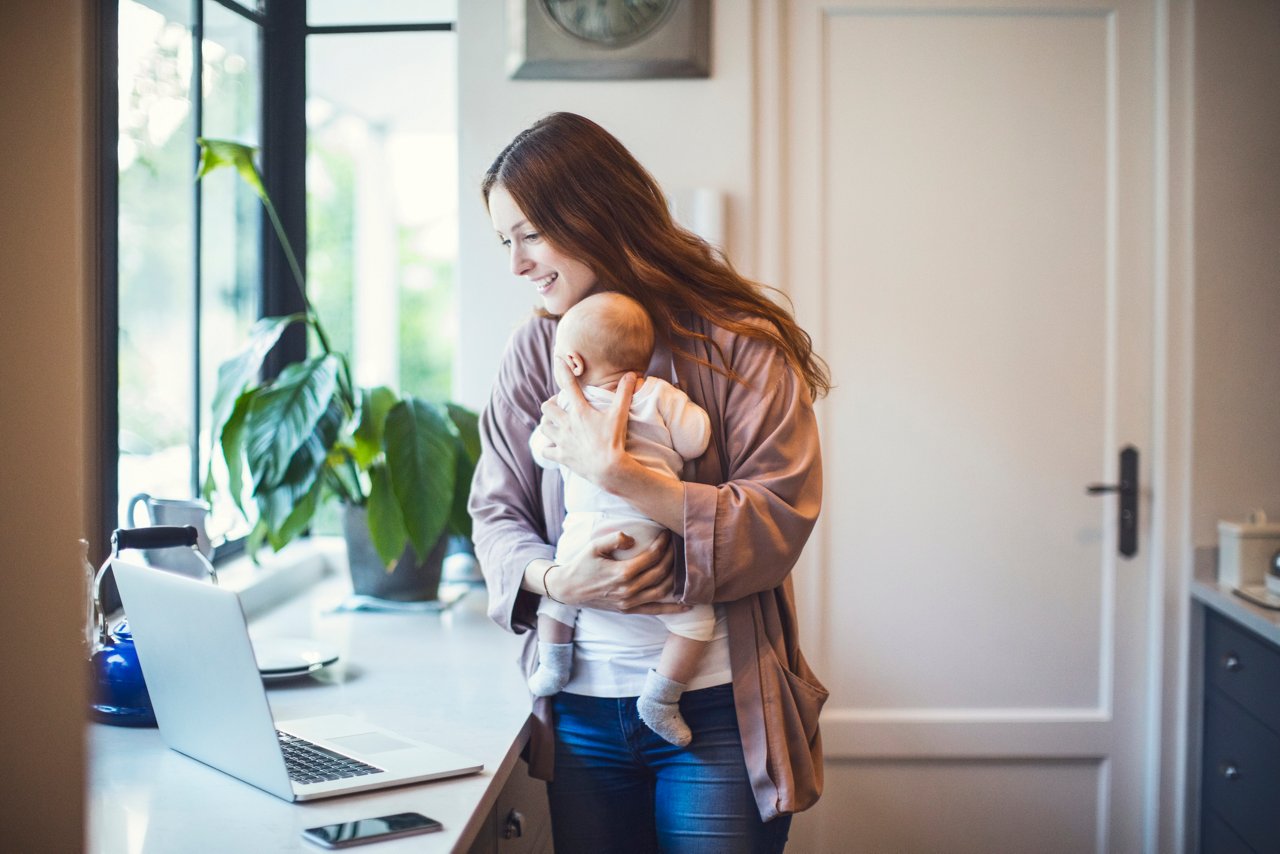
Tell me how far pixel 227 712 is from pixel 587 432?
→ 1.77 ft

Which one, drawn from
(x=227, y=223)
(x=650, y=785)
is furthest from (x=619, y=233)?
(x=227, y=223)

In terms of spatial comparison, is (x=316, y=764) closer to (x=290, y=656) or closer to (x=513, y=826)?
(x=513, y=826)

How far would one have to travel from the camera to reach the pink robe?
1386 millimetres

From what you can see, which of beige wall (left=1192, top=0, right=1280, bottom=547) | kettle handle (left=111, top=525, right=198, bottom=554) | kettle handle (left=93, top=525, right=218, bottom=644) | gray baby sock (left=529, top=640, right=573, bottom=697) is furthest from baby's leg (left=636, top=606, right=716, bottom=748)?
beige wall (left=1192, top=0, right=1280, bottom=547)

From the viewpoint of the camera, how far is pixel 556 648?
4.80 ft

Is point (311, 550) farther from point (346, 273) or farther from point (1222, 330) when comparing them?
point (1222, 330)

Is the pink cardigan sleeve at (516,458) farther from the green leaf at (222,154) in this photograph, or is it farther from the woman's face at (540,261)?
the green leaf at (222,154)

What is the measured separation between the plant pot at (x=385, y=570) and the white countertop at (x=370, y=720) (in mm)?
64

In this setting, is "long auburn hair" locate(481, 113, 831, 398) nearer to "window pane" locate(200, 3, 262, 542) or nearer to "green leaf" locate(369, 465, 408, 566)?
"green leaf" locate(369, 465, 408, 566)

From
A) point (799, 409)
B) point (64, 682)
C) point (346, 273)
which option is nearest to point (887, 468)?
point (799, 409)

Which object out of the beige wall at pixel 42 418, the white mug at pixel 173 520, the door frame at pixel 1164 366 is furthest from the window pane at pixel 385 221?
the beige wall at pixel 42 418

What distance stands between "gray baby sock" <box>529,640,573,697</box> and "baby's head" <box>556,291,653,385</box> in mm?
352

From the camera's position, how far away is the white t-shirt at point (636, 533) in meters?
1.43

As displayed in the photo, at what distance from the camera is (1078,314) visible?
2.70 m
